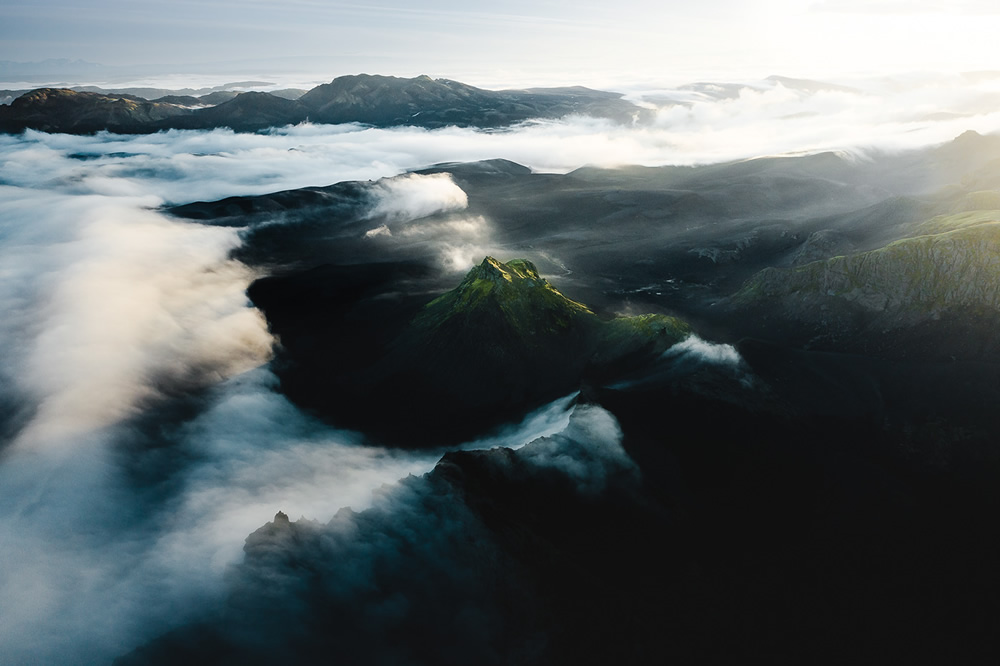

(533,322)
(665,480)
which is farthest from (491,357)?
(665,480)

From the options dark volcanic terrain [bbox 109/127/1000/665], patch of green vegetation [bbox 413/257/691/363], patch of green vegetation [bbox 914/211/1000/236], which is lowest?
dark volcanic terrain [bbox 109/127/1000/665]

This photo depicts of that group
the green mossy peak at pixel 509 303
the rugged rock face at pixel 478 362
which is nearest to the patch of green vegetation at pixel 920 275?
the rugged rock face at pixel 478 362

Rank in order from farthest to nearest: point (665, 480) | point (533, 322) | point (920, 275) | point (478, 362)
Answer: point (533, 322) < point (478, 362) < point (920, 275) < point (665, 480)

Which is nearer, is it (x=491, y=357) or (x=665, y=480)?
(x=665, y=480)

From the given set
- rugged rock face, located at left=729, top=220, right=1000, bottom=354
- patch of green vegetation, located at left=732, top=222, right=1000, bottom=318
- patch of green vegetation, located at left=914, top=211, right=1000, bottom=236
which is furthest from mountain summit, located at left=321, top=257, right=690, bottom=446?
patch of green vegetation, located at left=914, top=211, right=1000, bottom=236

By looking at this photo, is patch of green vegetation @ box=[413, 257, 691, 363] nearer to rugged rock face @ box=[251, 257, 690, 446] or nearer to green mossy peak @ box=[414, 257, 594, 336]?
green mossy peak @ box=[414, 257, 594, 336]

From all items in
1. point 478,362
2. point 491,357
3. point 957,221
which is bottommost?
point 478,362

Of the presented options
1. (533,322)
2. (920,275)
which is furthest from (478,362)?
(920,275)

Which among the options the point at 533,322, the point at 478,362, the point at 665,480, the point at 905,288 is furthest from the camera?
the point at 533,322

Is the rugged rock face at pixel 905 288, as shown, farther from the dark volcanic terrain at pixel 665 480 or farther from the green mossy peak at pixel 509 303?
the green mossy peak at pixel 509 303

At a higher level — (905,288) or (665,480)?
(905,288)

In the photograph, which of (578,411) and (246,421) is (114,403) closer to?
(246,421)

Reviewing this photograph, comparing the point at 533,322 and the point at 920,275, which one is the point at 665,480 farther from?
the point at 920,275
